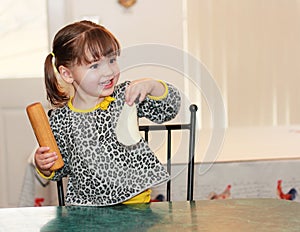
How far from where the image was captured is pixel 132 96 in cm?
109

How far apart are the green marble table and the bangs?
0.28 metres

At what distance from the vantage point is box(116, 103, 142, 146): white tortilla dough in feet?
3.72

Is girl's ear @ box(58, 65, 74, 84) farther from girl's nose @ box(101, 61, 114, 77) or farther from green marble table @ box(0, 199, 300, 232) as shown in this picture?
green marble table @ box(0, 199, 300, 232)

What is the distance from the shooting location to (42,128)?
1.10 metres

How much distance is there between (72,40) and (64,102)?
0.14 m

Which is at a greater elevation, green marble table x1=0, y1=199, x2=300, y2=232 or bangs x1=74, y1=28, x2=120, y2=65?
bangs x1=74, y1=28, x2=120, y2=65

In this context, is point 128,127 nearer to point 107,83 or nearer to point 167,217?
point 107,83

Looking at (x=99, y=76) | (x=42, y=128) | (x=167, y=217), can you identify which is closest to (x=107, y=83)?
(x=99, y=76)

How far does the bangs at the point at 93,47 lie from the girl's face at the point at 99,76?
0.01 metres

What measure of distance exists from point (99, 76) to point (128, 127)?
0.37ft

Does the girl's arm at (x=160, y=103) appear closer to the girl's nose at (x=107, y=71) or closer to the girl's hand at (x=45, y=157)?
the girl's nose at (x=107, y=71)

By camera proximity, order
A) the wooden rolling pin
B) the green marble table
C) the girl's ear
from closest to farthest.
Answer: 1. the green marble table
2. the wooden rolling pin
3. the girl's ear

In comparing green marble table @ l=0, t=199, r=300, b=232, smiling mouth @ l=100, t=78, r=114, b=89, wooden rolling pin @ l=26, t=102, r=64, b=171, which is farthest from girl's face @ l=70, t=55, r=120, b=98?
green marble table @ l=0, t=199, r=300, b=232

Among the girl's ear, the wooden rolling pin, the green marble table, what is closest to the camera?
the green marble table
